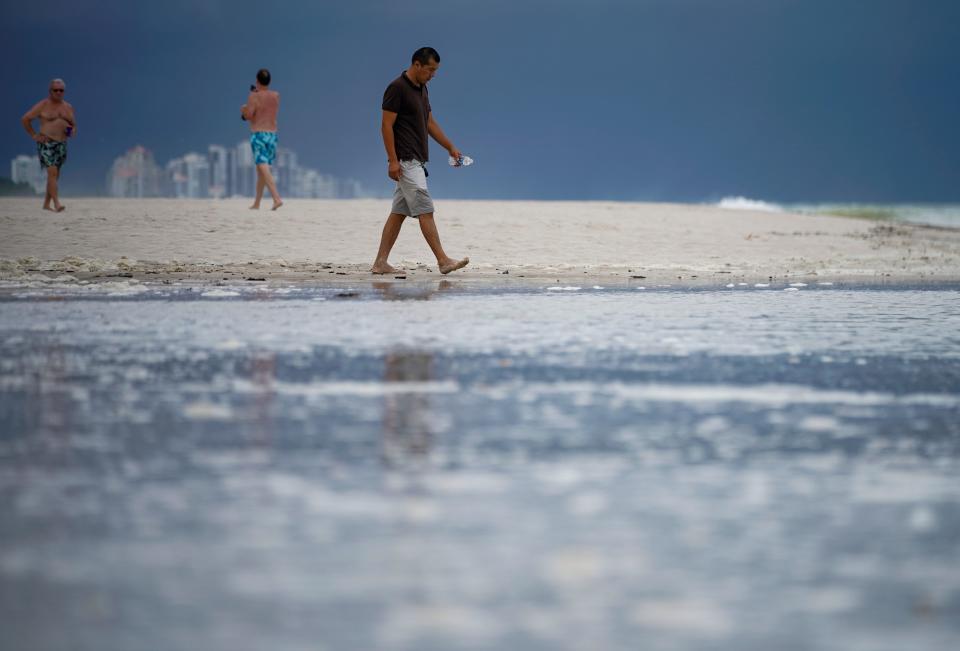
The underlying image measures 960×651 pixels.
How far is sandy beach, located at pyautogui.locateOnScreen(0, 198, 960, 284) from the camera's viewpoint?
16.4 m

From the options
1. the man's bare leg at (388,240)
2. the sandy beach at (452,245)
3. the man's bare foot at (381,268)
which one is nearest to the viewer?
the man's bare leg at (388,240)

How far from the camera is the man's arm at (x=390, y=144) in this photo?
13.6 metres

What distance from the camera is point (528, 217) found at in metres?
24.4

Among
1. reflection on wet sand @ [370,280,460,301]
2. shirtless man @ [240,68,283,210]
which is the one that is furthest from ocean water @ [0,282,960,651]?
shirtless man @ [240,68,283,210]

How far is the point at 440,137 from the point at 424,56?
3.26 feet

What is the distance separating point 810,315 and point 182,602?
814 cm

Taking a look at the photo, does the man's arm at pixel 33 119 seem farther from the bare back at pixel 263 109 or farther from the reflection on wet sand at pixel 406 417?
the reflection on wet sand at pixel 406 417

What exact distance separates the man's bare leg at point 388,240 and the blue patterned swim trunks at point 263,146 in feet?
24.2

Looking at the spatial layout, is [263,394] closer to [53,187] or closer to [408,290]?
[408,290]

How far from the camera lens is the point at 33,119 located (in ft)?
71.9

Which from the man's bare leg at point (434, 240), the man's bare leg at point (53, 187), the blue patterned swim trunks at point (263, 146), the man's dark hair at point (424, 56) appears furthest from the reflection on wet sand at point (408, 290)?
the man's bare leg at point (53, 187)

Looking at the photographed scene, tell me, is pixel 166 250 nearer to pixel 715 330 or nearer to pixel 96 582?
pixel 715 330

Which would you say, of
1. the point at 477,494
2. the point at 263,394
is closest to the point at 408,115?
the point at 263,394

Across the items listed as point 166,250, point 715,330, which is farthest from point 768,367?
point 166,250
